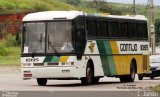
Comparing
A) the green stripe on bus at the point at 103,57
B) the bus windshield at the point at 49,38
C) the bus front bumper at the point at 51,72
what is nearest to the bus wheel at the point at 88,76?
the bus front bumper at the point at 51,72

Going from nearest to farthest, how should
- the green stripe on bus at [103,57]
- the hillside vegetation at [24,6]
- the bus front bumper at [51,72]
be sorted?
the bus front bumper at [51,72] < the green stripe on bus at [103,57] < the hillside vegetation at [24,6]

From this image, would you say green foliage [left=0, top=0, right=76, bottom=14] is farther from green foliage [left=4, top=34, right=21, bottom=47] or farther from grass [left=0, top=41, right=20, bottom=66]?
grass [left=0, top=41, right=20, bottom=66]

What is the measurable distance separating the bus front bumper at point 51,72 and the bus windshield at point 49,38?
0.73 meters

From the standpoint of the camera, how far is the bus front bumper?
28672mm

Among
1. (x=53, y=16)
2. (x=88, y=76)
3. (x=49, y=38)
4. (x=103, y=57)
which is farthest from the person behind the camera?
(x=103, y=57)

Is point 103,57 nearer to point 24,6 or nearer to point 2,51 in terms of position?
point 2,51

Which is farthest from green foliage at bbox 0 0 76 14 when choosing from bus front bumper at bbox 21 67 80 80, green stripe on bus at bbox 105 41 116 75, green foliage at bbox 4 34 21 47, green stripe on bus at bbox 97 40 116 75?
bus front bumper at bbox 21 67 80 80

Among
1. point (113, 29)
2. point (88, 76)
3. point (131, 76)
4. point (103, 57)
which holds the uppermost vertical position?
point (113, 29)

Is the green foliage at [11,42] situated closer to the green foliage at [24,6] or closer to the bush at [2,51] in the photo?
the bush at [2,51]

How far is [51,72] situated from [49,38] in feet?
4.64

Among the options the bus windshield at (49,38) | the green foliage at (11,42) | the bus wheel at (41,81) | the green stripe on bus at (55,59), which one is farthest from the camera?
the green foliage at (11,42)

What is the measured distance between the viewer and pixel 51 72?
28.8 metres

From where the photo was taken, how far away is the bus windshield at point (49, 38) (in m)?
29.0

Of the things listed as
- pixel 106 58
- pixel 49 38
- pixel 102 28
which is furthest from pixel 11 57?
pixel 49 38
